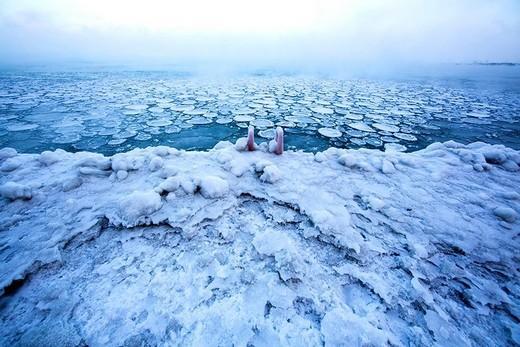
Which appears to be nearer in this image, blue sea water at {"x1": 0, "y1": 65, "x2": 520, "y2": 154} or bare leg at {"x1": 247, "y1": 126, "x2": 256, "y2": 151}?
bare leg at {"x1": 247, "y1": 126, "x2": 256, "y2": 151}

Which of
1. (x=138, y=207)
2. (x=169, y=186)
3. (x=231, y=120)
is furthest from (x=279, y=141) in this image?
(x=231, y=120)

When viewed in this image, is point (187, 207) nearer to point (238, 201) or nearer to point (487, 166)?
point (238, 201)

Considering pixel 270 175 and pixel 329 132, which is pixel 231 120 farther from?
pixel 270 175

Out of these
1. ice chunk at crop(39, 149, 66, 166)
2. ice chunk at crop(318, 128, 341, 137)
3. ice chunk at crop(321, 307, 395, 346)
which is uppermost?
ice chunk at crop(39, 149, 66, 166)


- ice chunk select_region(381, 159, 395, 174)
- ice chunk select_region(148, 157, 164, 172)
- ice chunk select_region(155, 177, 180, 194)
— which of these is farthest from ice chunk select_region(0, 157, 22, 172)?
ice chunk select_region(381, 159, 395, 174)

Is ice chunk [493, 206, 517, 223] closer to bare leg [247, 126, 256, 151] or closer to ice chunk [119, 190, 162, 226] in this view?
bare leg [247, 126, 256, 151]

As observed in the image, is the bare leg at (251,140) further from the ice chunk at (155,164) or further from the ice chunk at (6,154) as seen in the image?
the ice chunk at (6,154)

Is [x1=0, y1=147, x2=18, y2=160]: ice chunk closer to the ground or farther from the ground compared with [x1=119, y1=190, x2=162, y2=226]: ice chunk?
farther from the ground
